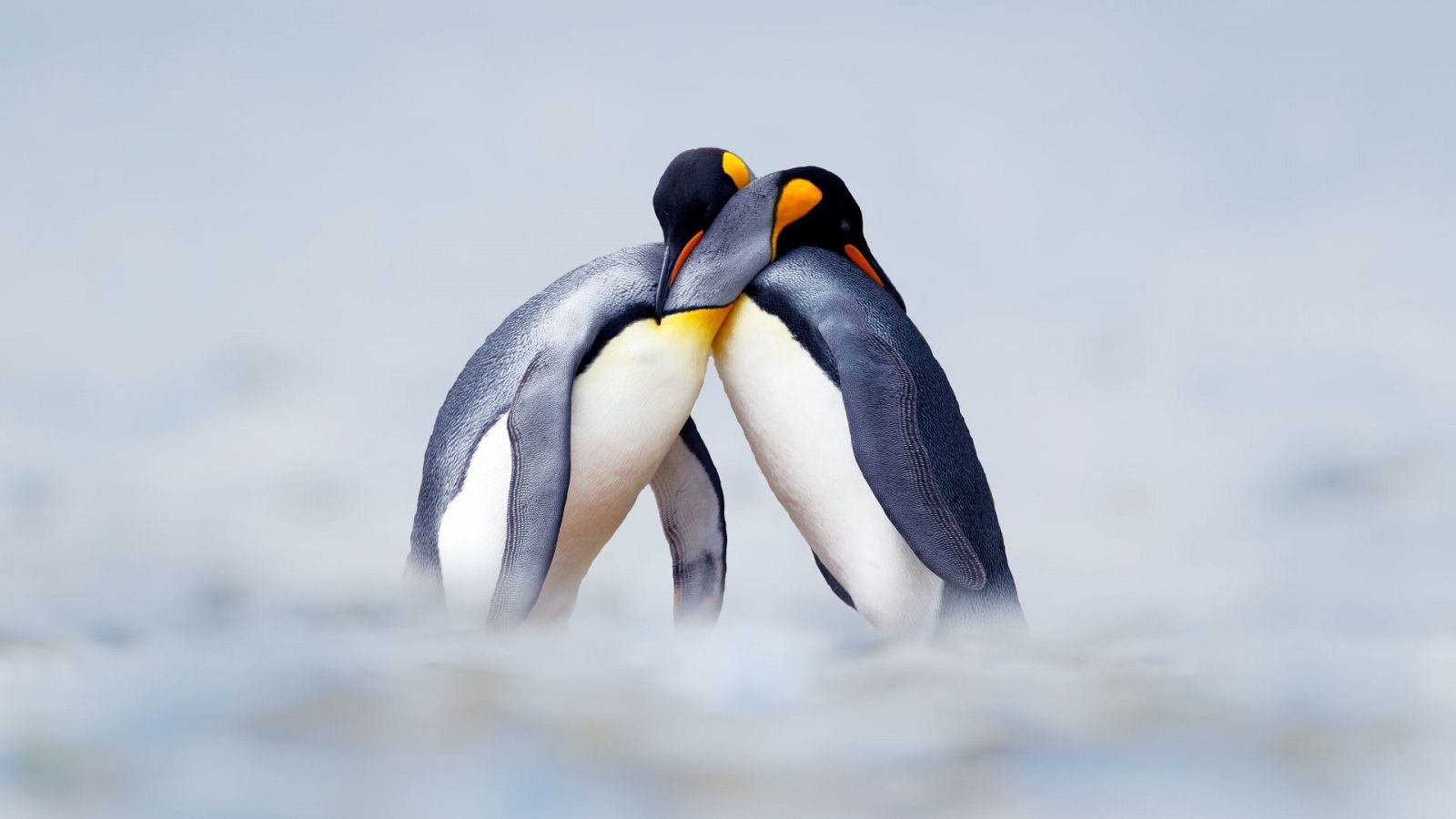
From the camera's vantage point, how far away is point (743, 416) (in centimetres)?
275

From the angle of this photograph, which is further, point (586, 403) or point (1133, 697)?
point (586, 403)

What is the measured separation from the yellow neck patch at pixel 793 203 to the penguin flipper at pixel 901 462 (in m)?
0.35

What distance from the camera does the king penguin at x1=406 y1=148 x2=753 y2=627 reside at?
253 cm

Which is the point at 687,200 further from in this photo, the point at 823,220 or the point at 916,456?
the point at 916,456

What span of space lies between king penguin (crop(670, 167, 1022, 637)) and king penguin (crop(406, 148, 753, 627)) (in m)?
0.09

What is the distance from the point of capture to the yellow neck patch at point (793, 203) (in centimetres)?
272

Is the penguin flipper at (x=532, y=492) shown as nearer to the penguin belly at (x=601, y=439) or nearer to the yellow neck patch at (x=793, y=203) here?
the penguin belly at (x=601, y=439)

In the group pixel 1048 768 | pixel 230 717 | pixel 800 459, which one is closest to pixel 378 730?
pixel 230 717

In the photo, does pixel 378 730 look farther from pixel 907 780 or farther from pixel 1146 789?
pixel 1146 789

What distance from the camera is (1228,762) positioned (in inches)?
61.0

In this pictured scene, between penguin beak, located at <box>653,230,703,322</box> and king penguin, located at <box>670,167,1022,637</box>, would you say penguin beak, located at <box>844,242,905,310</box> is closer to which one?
king penguin, located at <box>670,167,1022,637</box>

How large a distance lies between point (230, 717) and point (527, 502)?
1.01 meters

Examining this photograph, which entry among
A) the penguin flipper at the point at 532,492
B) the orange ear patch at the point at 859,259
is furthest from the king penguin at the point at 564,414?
the orange ear patch at the point at 859,259

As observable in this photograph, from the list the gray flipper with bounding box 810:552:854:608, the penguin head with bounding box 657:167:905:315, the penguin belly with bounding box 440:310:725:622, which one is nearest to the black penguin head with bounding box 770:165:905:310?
the penguin head with bounding box 657:167:905:315
